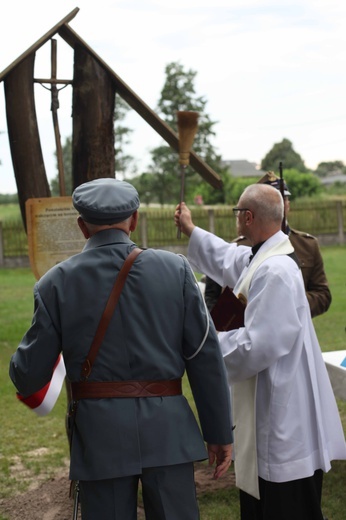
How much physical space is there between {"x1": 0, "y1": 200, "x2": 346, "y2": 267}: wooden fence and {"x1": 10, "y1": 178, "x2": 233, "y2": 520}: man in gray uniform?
21072 mm

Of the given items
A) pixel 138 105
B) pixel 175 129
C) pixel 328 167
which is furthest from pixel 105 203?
pixel 328 167

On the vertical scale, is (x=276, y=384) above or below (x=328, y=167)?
below

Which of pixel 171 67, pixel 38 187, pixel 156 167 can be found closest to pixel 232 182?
pixel 156 167

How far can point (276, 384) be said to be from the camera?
3584 millimetres

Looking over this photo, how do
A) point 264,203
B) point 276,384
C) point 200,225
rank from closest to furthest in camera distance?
point 276,384 → point 264,203 → point 200,225

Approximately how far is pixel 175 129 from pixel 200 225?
31.9ft

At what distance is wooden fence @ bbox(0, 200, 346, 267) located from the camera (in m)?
25.0

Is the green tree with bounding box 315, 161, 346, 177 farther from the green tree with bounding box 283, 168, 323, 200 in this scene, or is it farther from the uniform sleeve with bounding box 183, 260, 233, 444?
the uniform sleeve with bounding box 183, 260, 233, 444

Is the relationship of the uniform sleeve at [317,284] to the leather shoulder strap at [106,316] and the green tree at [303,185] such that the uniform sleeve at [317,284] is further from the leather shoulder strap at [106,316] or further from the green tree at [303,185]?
the green tree at [303,185]

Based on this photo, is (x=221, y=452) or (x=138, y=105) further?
(x=138, y=105)

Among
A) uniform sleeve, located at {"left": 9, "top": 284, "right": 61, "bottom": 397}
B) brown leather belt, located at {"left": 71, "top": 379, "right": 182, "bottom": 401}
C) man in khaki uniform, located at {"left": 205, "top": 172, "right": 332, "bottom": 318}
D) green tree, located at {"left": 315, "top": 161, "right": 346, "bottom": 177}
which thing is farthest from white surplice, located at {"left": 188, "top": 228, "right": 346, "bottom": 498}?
green tree, located at {"left": 315, "top": 161, "right": 346, "bottom": 177}

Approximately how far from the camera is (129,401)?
273 cm

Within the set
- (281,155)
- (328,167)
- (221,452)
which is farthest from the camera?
(328,167)

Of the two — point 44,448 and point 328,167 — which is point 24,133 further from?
point 328,167
